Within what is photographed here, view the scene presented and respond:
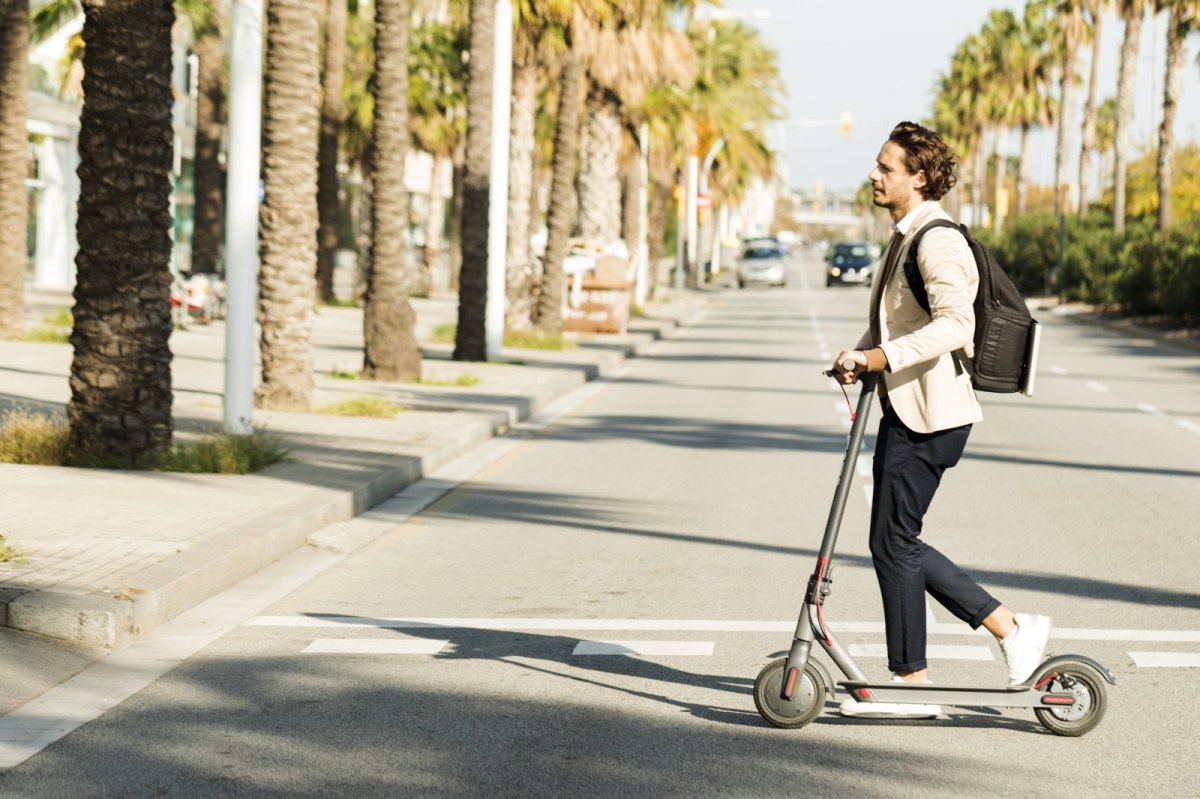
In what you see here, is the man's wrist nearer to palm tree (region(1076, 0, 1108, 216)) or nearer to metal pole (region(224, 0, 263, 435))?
metal pole (region(224, 0, 263, 435))

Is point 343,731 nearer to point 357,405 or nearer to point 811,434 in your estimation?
point 357,405

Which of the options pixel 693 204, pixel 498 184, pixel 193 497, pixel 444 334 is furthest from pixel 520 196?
pixel 693 204

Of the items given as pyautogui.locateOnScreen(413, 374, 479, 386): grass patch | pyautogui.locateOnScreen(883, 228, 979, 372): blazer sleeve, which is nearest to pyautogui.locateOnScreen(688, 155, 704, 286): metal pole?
pyautogui.locateOnScreen(413, 374, 479, 386): grass patch

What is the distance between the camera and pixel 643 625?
8461 millimetres

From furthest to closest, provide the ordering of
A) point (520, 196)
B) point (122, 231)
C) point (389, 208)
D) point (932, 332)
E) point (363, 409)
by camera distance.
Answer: point (520, 196)
point (389, 208)
point (363, 409)
point (122, 231)
point (932, 332)

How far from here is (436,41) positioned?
2026 inches

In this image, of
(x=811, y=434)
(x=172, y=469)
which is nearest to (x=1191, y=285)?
(x=811, y=434)

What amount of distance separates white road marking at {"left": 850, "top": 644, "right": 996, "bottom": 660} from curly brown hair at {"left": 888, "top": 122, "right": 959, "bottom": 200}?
2199 mm

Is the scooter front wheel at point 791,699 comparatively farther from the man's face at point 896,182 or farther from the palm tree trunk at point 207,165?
the palm tree trunk at point 207,165

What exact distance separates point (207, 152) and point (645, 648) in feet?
98.7

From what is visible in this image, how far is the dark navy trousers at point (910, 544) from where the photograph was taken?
20.7ft

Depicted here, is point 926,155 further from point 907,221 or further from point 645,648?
point 645,648

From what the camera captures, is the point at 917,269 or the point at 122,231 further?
the point at 122,231

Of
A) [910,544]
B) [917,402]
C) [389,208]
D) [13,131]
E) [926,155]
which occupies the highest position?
[13,131]
